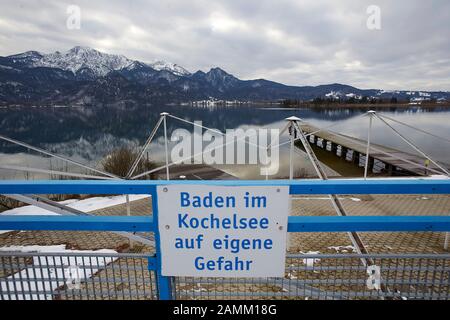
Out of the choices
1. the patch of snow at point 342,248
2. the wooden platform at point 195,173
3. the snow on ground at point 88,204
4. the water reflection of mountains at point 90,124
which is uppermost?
the water reflection of mountains at point 90,124

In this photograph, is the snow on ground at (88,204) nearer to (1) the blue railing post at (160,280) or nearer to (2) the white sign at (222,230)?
(1) the blue railing post at (160,280)

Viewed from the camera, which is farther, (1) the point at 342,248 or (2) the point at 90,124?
(2) the point at 90,124


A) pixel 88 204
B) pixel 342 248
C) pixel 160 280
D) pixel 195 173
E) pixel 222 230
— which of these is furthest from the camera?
pixel 195 173

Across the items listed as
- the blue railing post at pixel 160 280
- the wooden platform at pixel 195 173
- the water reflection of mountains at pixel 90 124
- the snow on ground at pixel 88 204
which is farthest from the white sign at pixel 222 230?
the water reflection of mountains at pixel 90 124

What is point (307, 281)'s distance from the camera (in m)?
2.28

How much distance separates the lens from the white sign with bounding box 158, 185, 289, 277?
195 cm

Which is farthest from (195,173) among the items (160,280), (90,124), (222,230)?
(90,124)

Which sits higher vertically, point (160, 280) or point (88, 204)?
point (160, 280)

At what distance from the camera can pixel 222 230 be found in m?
2.00

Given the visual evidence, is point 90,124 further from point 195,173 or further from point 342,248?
point 342,248

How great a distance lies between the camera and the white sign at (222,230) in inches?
76.8
